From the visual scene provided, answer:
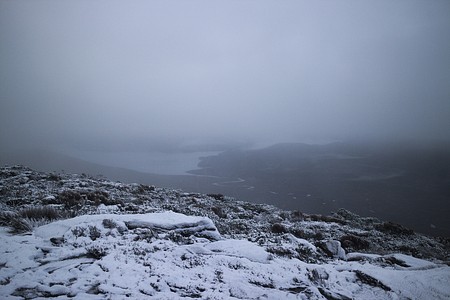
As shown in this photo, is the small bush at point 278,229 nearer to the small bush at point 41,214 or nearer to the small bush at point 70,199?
the small bush at point 41,214

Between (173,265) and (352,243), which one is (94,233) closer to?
(173,265)

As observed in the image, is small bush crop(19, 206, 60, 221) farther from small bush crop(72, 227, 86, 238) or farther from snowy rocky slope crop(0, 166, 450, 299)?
small bush crop(72, 227, 86, 238)

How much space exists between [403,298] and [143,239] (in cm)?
812

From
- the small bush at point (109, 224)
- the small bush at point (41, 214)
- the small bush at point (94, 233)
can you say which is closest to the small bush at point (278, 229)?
the small bush at point (109, 224)

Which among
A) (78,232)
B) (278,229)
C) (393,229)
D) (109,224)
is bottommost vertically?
(393,229)

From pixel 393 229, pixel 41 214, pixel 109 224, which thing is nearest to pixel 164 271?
pixel 109 224

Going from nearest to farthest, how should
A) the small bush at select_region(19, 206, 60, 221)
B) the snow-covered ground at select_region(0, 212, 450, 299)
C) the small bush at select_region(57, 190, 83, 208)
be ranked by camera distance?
the snow-covered ground at select_region(0, 212, 450, 299) < the small bush at select_region(19, 206, 60, 221) < the small bush at select_region(57, 190, 83, 208)

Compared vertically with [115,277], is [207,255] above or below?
below

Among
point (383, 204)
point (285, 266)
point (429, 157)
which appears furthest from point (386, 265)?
point (429, 157)

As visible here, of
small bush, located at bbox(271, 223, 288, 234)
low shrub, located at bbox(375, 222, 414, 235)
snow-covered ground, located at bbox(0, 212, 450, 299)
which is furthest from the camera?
low shrub, located at bbox(375, 222, 414, 235)

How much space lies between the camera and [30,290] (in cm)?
464

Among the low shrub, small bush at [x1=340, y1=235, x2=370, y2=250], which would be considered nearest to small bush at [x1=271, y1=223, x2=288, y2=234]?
small bush at [x1=340, y1=235, x2=370, y2=250]

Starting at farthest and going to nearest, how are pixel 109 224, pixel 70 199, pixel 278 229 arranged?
pixel 278 229
pixel 70 199
pixel 109 224

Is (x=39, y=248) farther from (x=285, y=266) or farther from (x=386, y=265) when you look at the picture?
(x=386, y=265)
